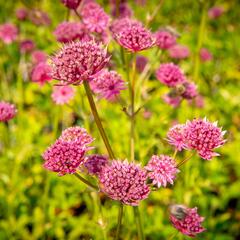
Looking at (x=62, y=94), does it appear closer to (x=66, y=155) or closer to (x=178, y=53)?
(x=66, y=155)

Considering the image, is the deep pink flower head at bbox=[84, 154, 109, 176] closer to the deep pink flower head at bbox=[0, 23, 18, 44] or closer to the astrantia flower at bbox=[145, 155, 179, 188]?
the astrantia flower at bbox=[145, 155, 179, 188]

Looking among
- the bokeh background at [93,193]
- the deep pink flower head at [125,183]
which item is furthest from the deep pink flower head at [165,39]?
the deep pink flower head at [125,183]

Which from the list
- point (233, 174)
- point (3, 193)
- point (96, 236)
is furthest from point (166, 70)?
point (233, 174)

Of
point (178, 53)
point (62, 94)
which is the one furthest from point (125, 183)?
point (178, 53)

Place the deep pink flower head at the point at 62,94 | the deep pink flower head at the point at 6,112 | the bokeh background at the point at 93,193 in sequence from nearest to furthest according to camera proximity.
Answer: the deep pink flower head at the point at 6,112 → the deep pink flower head at the point at 62,94 → the bokeh background at the point at 93,193

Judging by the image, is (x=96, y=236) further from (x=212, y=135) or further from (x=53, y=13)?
(x=53, y=13)

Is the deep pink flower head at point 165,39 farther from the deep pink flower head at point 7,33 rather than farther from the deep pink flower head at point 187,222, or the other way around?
the deep pink flower head at point 7,33

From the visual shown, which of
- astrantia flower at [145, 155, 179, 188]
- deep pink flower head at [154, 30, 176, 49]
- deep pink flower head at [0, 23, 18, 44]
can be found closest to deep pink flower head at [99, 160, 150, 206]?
astrantia flower at [145, 155, 179, 188]
